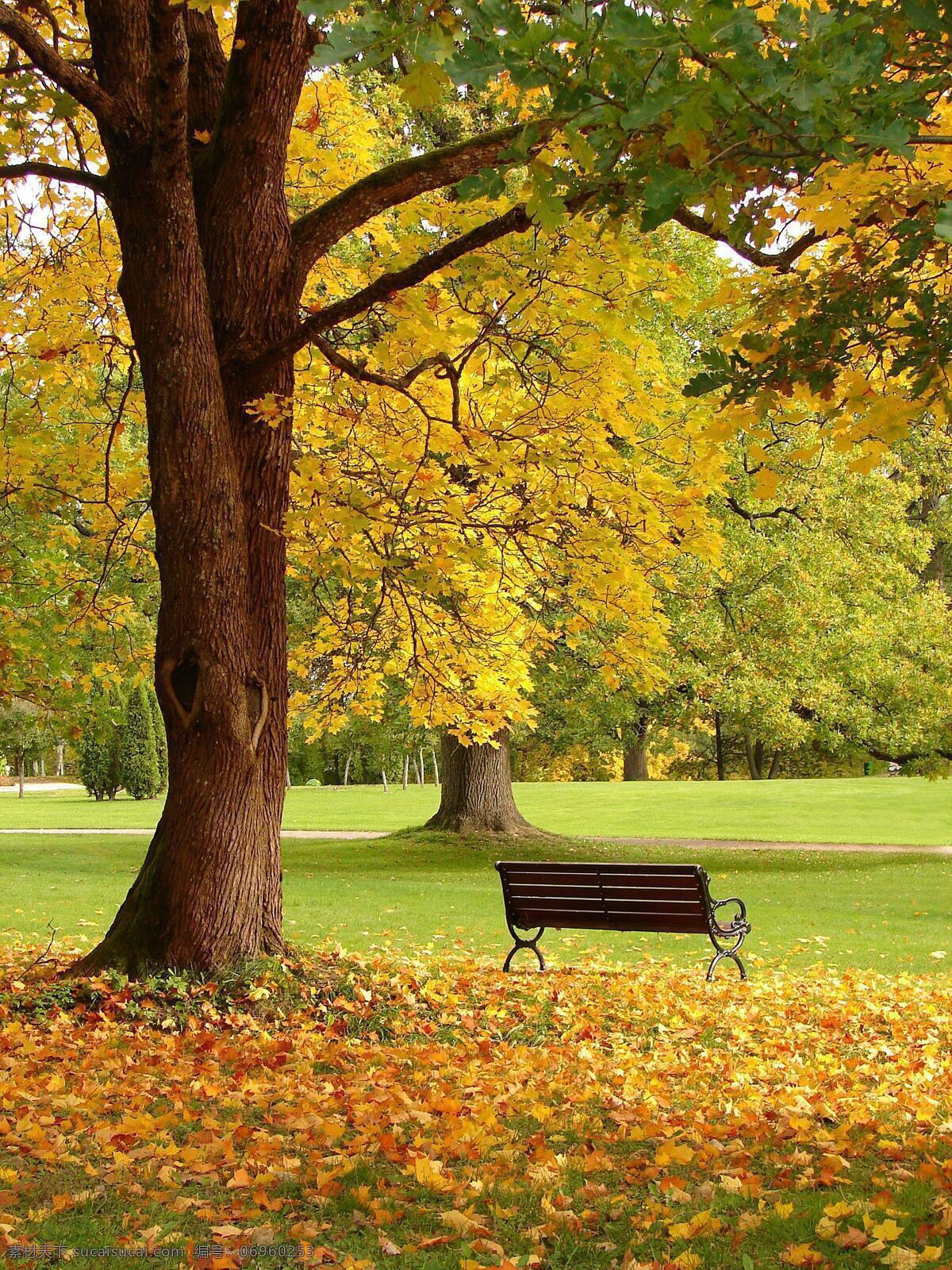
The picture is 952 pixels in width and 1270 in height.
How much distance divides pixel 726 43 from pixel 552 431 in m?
4.74

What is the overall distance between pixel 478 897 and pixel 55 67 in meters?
10.1

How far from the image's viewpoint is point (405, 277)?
6.03m

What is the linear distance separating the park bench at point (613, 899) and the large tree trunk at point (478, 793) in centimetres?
1068

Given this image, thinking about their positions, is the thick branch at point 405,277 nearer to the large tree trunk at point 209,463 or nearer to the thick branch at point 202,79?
the large tree trunk at point 209,463

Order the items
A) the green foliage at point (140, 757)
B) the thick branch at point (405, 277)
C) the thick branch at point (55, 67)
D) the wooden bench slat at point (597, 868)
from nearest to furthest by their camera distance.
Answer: the thick branch at point (55, 67) < the thick branch at point (405, 277) < the wooden bench slat at point (597, 868) < the green foliage at point (140, 757)

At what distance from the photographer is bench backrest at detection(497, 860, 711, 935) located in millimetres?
7707

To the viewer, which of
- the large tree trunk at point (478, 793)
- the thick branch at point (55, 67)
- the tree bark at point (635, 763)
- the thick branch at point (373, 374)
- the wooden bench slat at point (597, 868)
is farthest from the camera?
the tree bark at point (635, 763)

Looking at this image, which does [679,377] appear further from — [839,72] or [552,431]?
[839,72]

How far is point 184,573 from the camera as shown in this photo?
627 centimetres

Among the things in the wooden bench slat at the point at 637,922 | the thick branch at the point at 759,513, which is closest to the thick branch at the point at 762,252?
the wooden bench slat at the point at 637,922

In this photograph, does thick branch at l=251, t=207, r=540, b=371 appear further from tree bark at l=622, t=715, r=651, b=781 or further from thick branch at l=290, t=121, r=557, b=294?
tree bark at l=622, t=715, r=651, b=781

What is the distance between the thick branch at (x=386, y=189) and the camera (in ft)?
19.7

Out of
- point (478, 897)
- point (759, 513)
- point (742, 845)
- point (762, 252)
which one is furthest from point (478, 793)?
point (762, 252)

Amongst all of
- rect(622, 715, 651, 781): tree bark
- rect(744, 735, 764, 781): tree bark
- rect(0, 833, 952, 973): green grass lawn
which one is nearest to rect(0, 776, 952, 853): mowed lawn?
rect(622, 715, 651, 781): tree bark
